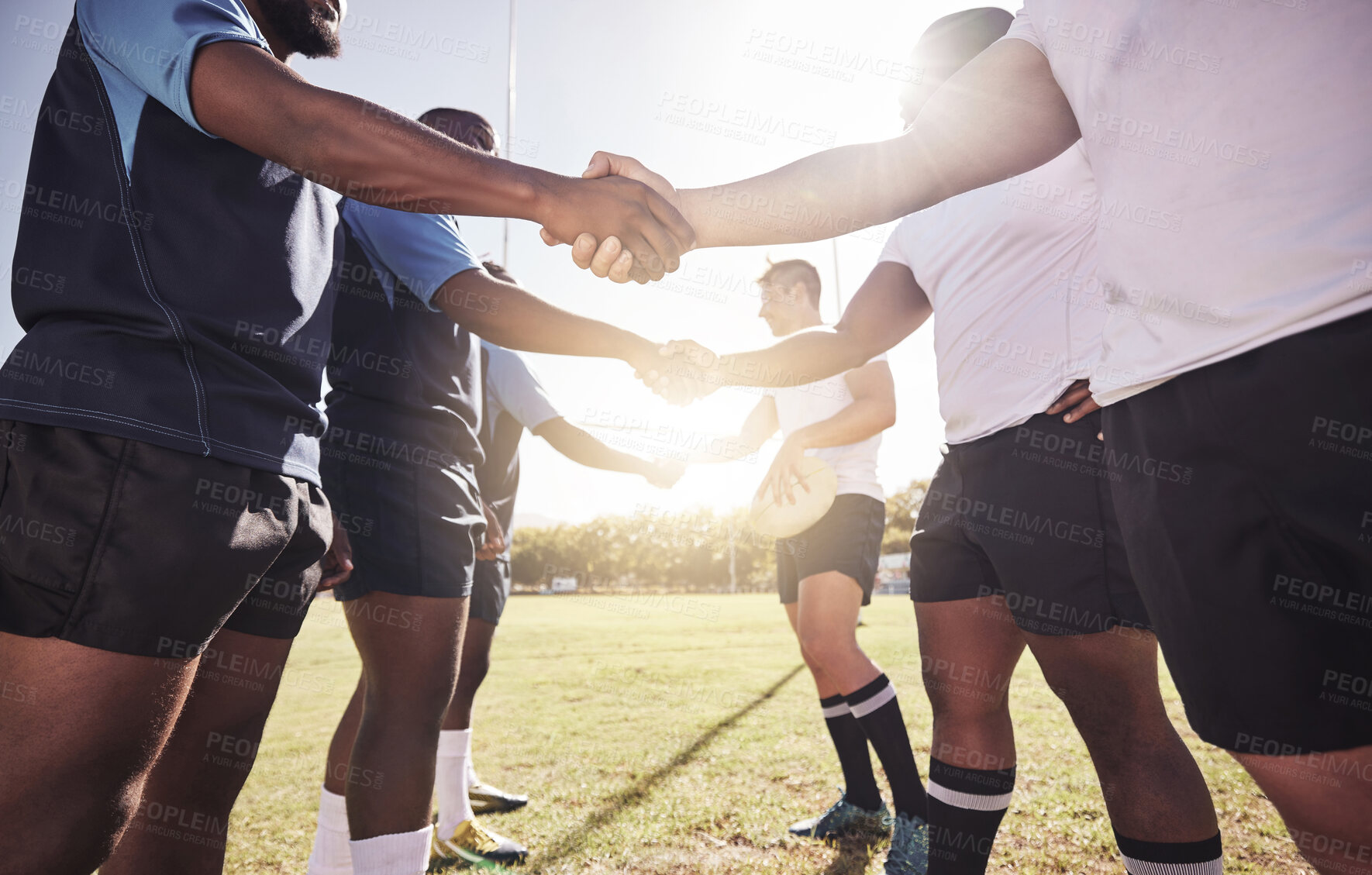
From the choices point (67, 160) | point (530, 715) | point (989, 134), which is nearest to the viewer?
point (67, 160)

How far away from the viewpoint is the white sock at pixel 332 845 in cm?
260

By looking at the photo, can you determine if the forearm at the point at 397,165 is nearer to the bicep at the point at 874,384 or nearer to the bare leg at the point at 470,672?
the bicep at the point at 874,384

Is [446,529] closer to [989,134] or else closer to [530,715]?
[989,134]

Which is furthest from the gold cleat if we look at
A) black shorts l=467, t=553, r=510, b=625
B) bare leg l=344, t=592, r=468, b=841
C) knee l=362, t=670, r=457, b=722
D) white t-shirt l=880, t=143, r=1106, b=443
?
white t-shirt l=880, t=143, r=1106, b=443

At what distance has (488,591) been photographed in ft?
13.4

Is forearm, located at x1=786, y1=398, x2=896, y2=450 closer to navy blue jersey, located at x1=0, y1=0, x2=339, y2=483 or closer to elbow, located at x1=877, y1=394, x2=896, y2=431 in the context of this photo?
elbow, located at x1=877, y1=394, x2=896, y2=431

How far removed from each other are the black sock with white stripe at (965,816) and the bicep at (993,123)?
1.66 m

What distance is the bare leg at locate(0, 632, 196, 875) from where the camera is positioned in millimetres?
A: 1063

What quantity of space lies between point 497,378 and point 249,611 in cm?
294

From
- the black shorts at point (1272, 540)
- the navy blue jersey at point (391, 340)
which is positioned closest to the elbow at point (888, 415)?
the navy blue jersey at point (391, 340)

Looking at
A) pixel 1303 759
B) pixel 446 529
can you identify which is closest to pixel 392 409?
pixel 446 529

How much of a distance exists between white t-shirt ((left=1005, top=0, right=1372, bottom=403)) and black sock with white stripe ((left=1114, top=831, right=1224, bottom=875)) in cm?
118

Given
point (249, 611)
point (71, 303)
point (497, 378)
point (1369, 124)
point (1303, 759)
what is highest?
point (497, 378)

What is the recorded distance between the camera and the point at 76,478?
3.79 feet
